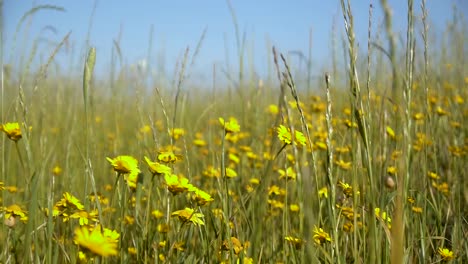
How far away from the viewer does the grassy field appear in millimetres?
735

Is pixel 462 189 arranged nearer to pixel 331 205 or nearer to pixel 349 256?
pixel 349 256

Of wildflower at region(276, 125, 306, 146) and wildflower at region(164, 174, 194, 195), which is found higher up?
wildflower at region(276, 125, 306, 146)

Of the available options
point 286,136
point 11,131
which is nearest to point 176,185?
point 286,136

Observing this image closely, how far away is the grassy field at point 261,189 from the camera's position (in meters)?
0.74

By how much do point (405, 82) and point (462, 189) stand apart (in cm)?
129

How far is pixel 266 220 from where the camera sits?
1.48 m

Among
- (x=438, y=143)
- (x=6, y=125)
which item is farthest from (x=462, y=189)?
(x=6, y=125)

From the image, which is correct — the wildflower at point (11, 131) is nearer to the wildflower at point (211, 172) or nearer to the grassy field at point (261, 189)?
the grassy field at point (261, 189)

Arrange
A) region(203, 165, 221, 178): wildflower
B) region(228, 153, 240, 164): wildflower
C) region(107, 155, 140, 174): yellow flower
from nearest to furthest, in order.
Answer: region(107, 155, 140, 174): yellow flower
region(203, 165, 221, 178): wildflower
region(228, 153, 240, 164): wildflower

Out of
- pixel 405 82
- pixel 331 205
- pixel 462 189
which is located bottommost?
pixel 462 189

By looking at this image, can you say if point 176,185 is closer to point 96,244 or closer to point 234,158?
point 96,244

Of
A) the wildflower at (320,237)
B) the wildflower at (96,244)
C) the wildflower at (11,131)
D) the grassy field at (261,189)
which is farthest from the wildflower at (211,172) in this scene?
the wildflower at (96,244)

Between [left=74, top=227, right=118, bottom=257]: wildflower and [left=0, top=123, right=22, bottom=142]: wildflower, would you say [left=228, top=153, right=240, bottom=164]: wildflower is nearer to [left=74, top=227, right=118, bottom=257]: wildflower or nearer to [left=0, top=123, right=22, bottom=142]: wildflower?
[left=0, top=123, right=22, bottom=142]: wildflower

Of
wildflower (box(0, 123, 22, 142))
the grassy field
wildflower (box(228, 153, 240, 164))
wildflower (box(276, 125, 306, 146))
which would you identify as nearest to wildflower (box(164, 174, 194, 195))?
the grassy field
